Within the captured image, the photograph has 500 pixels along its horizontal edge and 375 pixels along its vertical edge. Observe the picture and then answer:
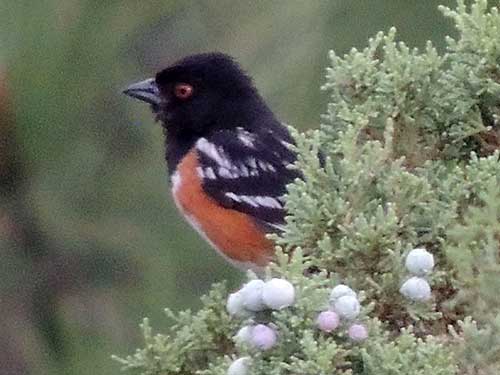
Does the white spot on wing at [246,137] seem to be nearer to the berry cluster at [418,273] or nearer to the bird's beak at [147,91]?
the bird's beak at [147,91]

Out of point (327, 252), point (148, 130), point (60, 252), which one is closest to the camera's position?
point (327, 252)

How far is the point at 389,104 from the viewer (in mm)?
1389

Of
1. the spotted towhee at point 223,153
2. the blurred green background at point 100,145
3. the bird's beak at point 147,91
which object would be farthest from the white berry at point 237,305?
the bird's beak at point 147,91

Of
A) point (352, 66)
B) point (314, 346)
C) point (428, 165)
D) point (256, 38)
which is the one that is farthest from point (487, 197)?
point (256, 38)

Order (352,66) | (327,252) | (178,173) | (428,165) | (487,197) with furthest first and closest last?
(178,173) < (352,66) < (428,165) < (327,252) < (487,197)

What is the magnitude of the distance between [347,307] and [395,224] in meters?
0.11

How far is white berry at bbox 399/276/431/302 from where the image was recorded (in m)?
1.12

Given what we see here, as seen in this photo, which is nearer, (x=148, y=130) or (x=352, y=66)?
(x=352, y=66)

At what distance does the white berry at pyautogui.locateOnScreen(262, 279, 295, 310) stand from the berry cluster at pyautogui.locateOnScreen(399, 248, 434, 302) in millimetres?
113

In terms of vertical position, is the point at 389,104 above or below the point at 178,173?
below

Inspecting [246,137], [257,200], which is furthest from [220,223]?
[246,137]

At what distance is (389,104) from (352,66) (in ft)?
0.24

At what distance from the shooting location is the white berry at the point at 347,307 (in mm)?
1083

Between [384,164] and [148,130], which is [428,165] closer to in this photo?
[384,164]
